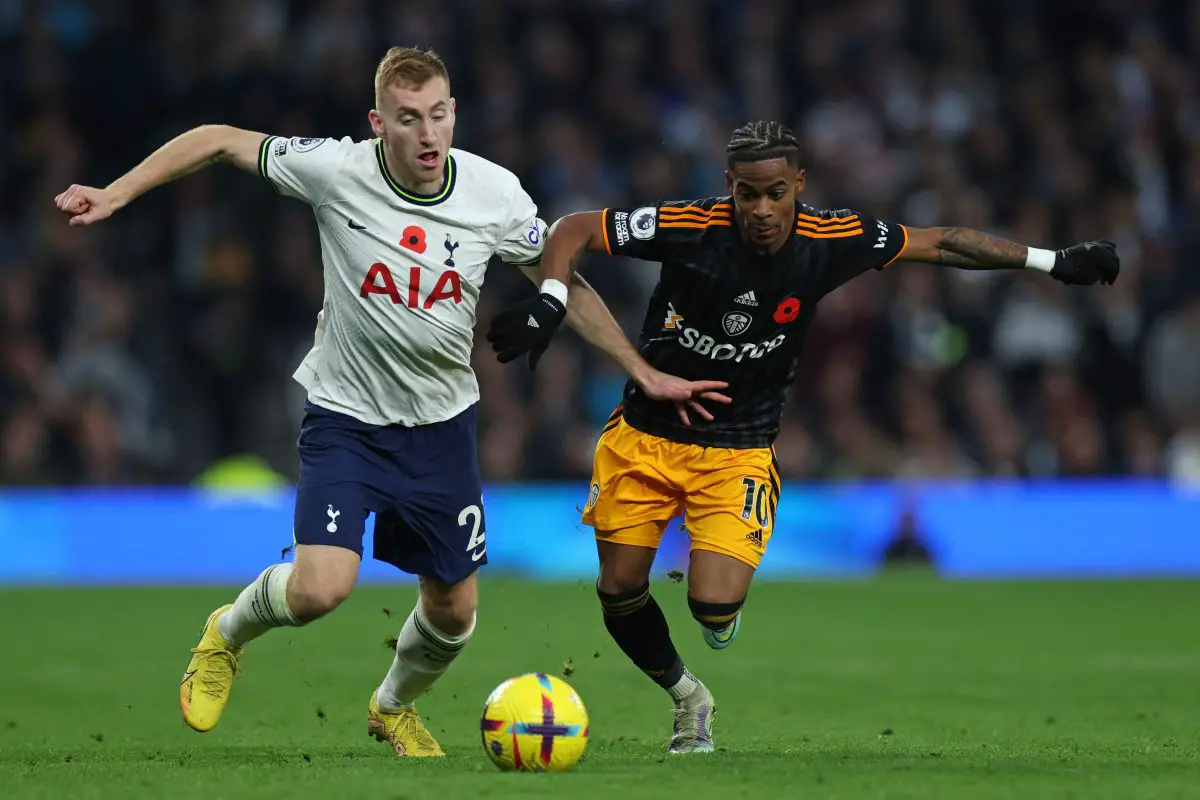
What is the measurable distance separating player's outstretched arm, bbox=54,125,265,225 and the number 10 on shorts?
7.41 ft

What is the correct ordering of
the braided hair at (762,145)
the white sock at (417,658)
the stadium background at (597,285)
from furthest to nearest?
the stadium background at (597,285), the white sock at (417,658), the braided hair at (762,145)

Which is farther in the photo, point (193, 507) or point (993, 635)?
point (193, 507)

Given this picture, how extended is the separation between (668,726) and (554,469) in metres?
7.79

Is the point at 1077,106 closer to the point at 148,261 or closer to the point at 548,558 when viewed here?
the point at 548,558

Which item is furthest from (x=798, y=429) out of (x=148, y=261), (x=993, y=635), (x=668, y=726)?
(x=668, y=726)

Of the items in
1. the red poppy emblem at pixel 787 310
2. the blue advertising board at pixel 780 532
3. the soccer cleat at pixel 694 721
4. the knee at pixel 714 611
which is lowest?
the blue advertising board at pixel 780 532

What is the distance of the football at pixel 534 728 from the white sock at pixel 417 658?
30.9 inches

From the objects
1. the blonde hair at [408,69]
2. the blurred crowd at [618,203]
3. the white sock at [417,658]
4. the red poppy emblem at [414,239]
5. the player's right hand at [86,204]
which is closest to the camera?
the player's right hand at [86,204]

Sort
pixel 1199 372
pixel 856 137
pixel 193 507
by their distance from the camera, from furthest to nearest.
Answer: pixel 856 137
pixel 1199 372
pixel 193 507

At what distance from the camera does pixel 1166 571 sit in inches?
634

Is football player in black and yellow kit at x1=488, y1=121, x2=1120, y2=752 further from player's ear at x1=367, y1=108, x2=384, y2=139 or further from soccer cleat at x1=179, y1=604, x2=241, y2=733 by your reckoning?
soccer cleat at x1=179, y1=604, x2=241, y2=733

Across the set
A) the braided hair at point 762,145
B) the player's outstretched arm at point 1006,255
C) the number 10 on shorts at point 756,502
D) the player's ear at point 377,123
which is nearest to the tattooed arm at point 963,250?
the player's outstretched arm at point 1006,255

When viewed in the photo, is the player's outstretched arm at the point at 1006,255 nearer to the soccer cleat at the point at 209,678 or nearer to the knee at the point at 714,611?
the knee at the point at 714,611

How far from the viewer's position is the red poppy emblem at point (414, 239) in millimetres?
6758
